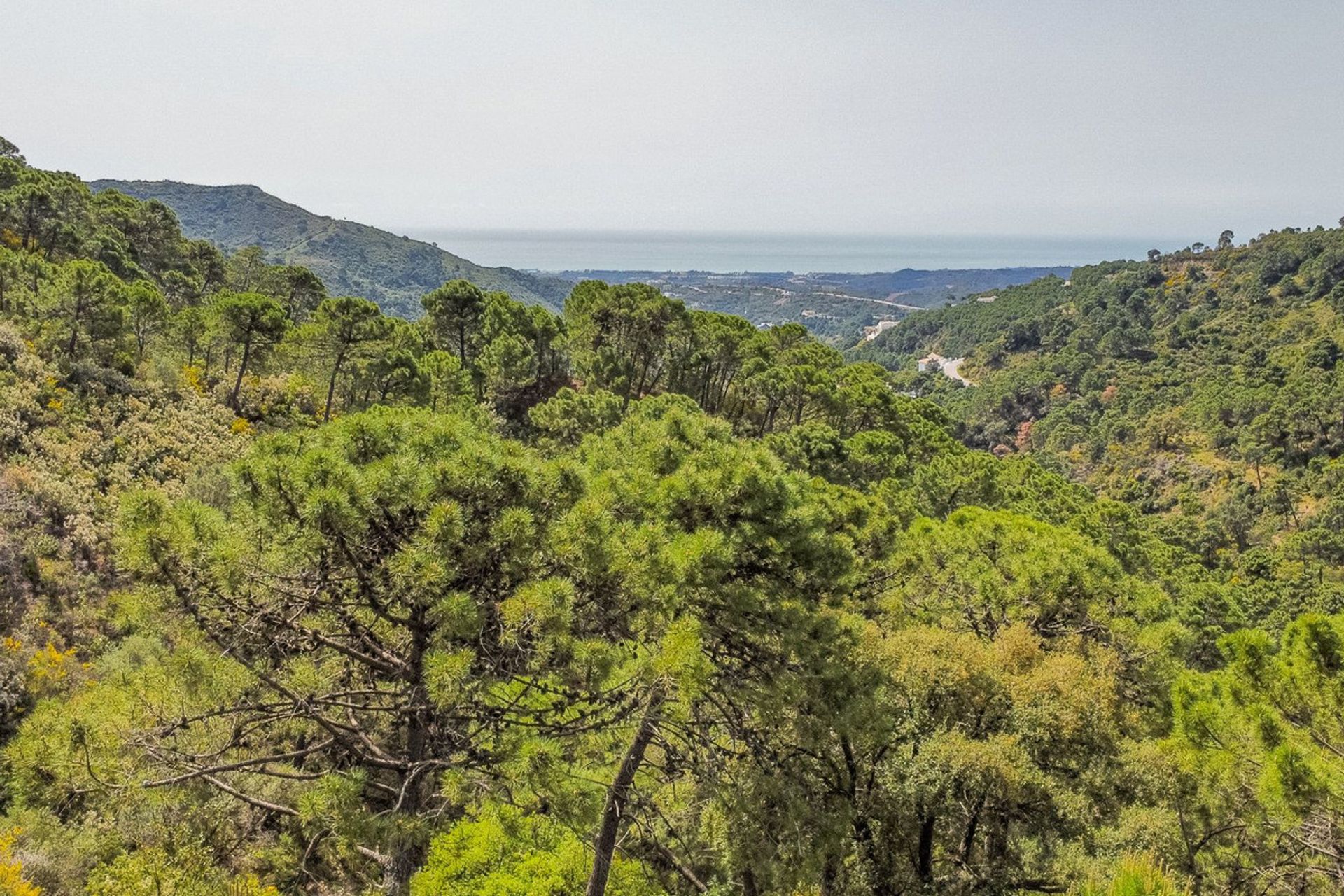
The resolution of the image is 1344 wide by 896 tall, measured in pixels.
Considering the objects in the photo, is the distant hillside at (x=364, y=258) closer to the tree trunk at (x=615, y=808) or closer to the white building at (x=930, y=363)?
the white building at (x=930, y=363)

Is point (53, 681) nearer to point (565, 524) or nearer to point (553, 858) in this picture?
point (553, 858)

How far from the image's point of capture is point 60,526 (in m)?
16.5

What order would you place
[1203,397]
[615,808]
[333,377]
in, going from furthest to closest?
[1203,397] → [333,377] → [615,808]

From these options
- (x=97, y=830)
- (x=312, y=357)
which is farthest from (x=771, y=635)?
(x=312, y=357)

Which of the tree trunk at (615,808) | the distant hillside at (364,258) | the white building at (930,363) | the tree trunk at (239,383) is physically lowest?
the tree trunk at (615,808)

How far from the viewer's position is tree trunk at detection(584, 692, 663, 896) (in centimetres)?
604

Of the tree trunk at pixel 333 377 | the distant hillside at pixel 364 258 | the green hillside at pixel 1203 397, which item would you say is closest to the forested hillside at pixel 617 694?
the tree trunk at pixel 333 377

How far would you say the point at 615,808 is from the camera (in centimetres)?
624

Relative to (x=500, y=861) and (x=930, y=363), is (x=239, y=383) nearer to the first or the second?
(x=500, y=861)

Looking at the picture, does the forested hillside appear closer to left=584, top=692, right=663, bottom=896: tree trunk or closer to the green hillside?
left=584, top=692, right=663, bottom=896: tree trunk

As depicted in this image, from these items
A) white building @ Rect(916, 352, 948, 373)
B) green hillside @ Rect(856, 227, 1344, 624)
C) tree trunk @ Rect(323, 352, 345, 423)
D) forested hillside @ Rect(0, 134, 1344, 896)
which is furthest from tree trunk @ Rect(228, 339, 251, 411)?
white building @ Rect(916, 352, 948, 373)

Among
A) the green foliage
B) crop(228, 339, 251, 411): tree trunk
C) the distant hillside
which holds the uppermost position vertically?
the distant hillside

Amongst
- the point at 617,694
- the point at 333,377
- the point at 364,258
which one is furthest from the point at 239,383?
the point at 364,258

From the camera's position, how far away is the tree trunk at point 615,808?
6.04 meters
